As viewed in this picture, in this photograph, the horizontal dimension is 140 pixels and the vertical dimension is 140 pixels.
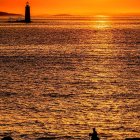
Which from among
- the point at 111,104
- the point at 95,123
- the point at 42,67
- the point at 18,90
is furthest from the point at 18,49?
the point at 95,123

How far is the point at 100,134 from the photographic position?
36375 millimetres

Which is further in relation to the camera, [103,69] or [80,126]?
[103,69]

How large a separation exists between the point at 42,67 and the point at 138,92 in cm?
2515

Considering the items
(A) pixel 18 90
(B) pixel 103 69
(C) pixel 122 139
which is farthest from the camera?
(B) pixel 103 69

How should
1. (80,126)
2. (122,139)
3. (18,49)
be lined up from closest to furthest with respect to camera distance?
(122,139) < (80,126) < (18,49)

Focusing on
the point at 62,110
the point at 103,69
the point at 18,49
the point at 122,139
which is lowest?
the point at 122,139

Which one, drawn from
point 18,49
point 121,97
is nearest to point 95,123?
point 121,97

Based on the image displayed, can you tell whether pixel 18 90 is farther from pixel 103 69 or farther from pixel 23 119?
pixel 103 69

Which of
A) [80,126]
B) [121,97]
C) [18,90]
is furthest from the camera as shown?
[18,90]

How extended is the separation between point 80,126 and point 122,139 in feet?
14.0

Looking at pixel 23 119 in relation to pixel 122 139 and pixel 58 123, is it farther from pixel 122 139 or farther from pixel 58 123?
pixel 122 139

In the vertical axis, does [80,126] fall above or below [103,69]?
below

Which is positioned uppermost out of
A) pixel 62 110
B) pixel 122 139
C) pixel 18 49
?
pixel 18 49

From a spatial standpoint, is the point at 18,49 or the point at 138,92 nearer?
the point at 138,92
